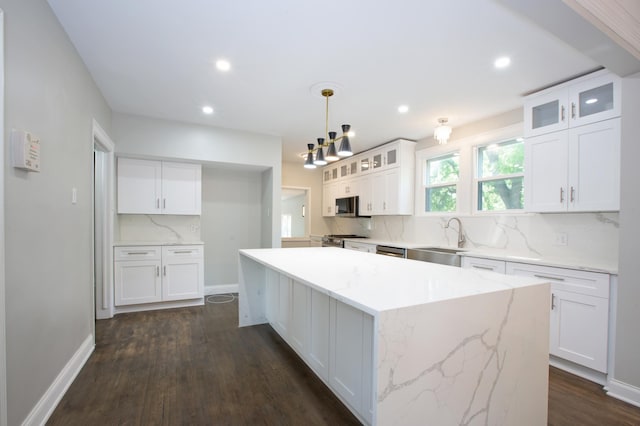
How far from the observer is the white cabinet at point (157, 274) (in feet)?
12.3

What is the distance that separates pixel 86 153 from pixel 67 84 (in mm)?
616

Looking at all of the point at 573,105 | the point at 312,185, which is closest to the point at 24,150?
the point at 573,105

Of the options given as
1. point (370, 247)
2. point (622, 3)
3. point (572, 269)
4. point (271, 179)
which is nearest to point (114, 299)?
point (271, 179)

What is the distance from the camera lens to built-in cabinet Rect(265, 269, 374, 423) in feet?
5.47

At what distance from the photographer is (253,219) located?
519cm

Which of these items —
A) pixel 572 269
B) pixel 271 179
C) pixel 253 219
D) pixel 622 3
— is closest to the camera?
pixel 622 3

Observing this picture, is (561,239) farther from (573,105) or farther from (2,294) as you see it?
(2,294)

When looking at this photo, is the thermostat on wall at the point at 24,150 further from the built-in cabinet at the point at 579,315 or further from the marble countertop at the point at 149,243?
the built-in cabinet at the point at 579,315

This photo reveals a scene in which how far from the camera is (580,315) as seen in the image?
7.76ft

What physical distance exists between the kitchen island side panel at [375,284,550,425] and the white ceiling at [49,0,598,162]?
172cm

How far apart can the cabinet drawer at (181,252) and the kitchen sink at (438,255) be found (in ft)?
9.29

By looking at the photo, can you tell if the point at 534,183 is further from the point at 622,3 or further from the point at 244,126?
the point at 244,126

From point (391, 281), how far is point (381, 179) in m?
3.51

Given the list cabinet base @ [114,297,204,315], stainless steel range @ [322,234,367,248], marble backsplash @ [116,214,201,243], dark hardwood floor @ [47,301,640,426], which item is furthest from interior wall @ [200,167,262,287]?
dark hardwood floor @ [47,301,640,426]
